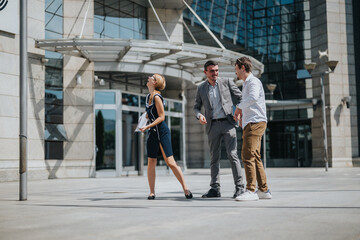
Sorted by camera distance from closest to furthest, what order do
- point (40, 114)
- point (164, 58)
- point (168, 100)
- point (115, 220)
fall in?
1. point (115, 220)
2. point (40, 114)
3. point (164, 58)
4. point (168, 100)

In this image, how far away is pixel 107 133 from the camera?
18547 millimetres

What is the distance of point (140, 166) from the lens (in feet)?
64.6

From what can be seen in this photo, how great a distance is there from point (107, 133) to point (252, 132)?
12660mm

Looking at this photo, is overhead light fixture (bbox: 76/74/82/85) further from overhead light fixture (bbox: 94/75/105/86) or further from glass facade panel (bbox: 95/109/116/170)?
glass facade panel (bbox: 95/109/116/170)

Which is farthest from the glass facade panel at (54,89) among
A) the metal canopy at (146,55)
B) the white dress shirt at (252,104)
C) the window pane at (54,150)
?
the white dress shirt at (252,104)

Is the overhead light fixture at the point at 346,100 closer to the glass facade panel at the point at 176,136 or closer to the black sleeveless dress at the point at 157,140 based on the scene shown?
the glass facade panel at the point at 176,136

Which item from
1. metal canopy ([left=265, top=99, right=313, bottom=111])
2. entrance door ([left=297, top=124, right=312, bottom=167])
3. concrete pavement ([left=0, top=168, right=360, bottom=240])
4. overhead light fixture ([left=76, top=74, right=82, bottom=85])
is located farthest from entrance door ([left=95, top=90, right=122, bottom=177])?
entrance door ([left=297, top=124, right=312, bottom=167])

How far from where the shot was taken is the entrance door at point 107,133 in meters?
18.5

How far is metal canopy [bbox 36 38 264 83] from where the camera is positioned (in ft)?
51.4

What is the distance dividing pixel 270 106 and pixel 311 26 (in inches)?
254

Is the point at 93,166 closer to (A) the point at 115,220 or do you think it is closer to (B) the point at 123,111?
(B) the point at 123,111

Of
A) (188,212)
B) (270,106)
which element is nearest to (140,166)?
(188,212)

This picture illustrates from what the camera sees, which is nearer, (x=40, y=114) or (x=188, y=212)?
(x=188, y=212)

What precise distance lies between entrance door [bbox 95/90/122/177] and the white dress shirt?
40.8ft
